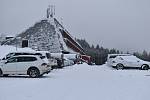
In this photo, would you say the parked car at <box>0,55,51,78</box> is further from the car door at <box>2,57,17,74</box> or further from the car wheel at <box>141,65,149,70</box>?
the car wheel at <box>141,65,149,70</box>

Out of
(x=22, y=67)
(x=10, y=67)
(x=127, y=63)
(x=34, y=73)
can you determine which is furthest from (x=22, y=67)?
(x=127, y=63)

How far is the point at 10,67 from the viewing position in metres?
23.1

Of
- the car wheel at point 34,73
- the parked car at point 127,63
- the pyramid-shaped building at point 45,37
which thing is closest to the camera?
Result: the car wheel at point 34,73

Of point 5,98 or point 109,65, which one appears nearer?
point 5,98

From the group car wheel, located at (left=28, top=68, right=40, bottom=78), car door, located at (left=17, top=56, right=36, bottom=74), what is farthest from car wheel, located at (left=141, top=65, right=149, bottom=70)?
car door, located at (left=17, top=56, right=36, bottom=74)

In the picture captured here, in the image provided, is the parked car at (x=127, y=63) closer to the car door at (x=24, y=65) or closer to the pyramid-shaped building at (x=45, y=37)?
the car door at (x=24, y=65)

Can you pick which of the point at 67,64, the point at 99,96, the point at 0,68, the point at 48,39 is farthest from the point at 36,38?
the point at 99,96

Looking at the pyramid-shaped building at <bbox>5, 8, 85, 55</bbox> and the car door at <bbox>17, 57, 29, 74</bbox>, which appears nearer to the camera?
the car door at <bbox>17, 57, 29, 74</bbox>

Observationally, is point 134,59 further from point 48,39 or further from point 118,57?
point 48,39

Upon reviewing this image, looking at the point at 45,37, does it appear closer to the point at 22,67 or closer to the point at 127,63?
the point at 127,63

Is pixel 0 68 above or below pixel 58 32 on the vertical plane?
below

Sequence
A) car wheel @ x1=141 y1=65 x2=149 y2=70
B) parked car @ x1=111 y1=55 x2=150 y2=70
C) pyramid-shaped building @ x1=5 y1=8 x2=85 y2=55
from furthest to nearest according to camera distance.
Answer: pyramid-shaped building @ x1=5 y1=8 x2=85 y2=55 → car wheel @ x1=141 y1=65 x2=149 y2=70 → parked car @ x1=111 y1=55 x2=150 y2=70

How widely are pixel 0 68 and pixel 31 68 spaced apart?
2.13 meters

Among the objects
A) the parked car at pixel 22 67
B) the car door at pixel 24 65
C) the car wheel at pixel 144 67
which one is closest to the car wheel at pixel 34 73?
the parked car at pixel 22 67
